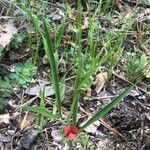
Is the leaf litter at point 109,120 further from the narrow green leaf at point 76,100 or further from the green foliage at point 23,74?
the narrow green leaf at point 76,100

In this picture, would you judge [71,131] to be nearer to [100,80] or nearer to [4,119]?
[4,119]

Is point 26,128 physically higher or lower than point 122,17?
lower

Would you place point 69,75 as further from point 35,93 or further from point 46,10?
point 46,10

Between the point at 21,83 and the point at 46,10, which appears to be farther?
the point at 46,10

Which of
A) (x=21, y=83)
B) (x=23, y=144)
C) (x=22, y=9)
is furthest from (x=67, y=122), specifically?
(x=22, y=9)

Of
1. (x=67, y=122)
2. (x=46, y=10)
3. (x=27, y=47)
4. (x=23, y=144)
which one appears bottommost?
(x=23, y=144)

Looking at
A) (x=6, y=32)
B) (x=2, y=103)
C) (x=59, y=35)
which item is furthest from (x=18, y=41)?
(x=2, y=103)
